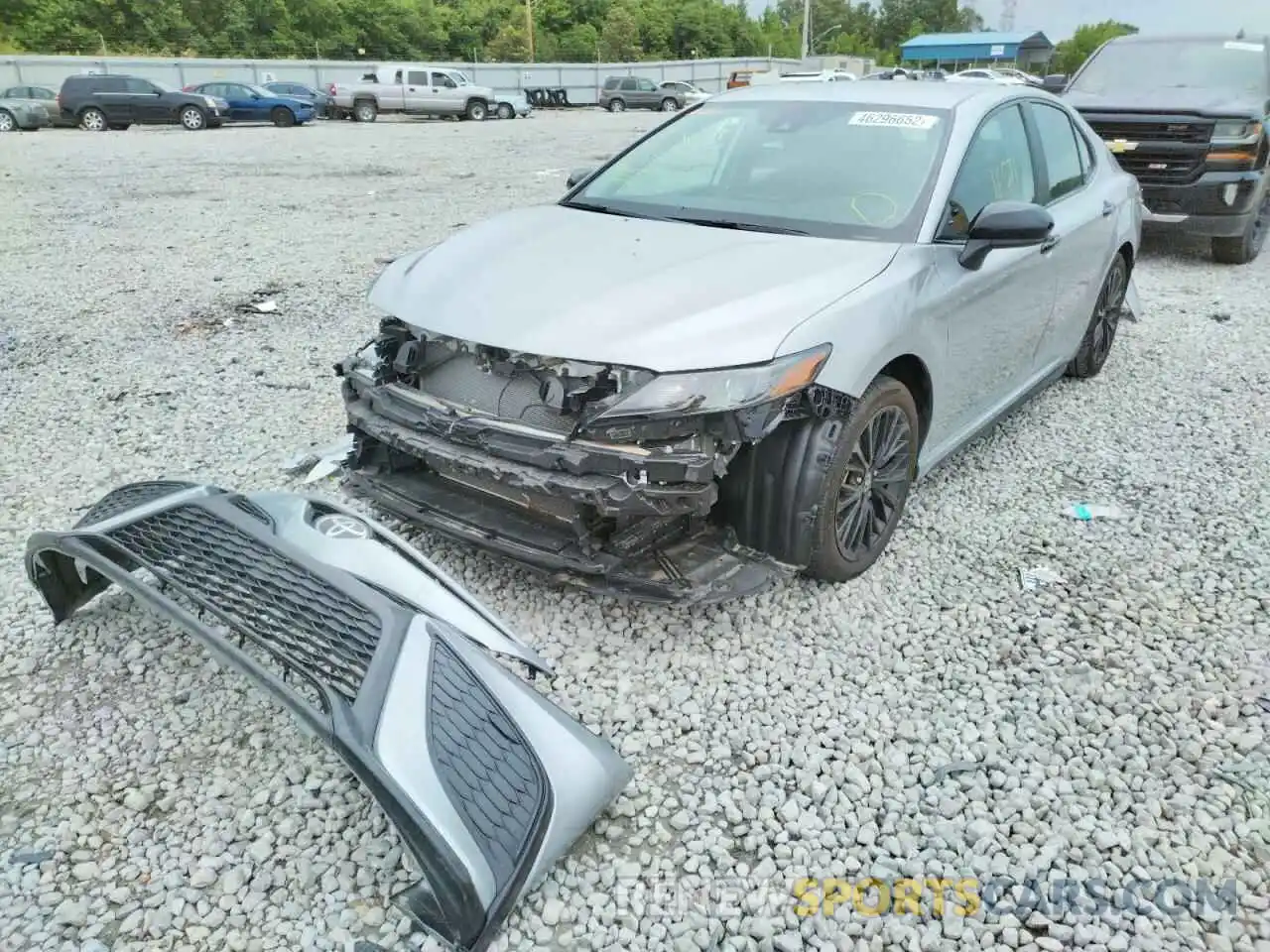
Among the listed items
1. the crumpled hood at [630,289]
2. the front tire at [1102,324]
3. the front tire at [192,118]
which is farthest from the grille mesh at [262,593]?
the front tire at [192,118]

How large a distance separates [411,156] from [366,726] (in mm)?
17281

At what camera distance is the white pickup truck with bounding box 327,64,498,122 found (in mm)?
29406

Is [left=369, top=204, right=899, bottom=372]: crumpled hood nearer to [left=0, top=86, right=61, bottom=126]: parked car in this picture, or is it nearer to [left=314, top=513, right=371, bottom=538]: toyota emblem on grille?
[left=314, top=513, right=371, bottom=538]: toyota emblem on grille

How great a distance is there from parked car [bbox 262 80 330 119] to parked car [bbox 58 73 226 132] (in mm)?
4319

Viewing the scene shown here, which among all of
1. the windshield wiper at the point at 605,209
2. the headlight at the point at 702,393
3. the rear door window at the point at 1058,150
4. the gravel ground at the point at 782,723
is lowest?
the gravel ground at the point at 782,723

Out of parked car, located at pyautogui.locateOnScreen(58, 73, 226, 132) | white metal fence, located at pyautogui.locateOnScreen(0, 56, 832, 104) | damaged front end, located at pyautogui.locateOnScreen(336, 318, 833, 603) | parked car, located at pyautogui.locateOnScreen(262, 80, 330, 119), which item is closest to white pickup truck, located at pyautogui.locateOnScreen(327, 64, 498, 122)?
parked car, located at pyautogui.locateOnScreen(262, 80, 330, 119)

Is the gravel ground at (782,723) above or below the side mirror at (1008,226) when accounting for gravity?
below

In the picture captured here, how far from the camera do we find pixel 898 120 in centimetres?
382

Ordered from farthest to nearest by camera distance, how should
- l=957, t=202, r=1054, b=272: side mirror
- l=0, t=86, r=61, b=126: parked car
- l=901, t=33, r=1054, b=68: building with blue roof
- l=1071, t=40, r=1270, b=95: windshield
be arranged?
1. l=901, t=33, r=1054, b=68: building with blue roof
2. l=0, t=86, r=61, b=126: parked car
3. l=1071, t=40, r=1270, b=95: windshield
4. l=957, t=202, r=1054, b=272: side mirror

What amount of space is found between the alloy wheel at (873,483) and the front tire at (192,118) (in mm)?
26261

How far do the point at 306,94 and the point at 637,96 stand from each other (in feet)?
47.7

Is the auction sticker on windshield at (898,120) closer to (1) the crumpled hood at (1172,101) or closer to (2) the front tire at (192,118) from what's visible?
(1) the crumpled hood at (1172,101)

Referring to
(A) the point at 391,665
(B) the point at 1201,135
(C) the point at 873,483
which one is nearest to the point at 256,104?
(B) the point at 1201,135

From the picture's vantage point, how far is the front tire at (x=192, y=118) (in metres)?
24.6
